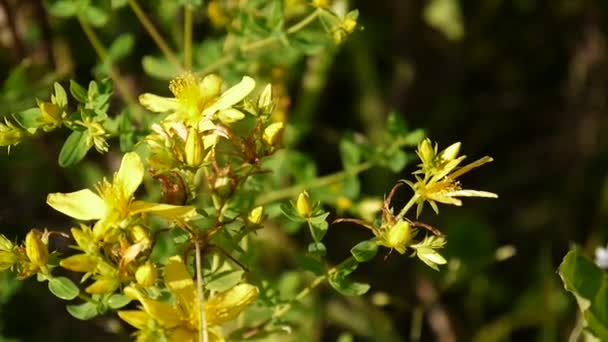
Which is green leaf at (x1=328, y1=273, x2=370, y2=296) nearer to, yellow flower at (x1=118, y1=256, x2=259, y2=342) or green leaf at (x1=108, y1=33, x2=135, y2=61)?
yellow flower at (x1=118, y1=256, x2=259, y2=342)

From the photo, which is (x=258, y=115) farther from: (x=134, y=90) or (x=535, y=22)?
(x=535, y=22)

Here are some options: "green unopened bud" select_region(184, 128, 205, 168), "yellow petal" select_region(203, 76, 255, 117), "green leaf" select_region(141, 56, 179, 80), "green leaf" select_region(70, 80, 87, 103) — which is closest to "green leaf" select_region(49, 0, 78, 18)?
"green leaf" select_region(141, 56, 179, 80)

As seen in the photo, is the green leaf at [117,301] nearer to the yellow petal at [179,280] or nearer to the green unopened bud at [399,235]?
the yellow petal at [179,280]

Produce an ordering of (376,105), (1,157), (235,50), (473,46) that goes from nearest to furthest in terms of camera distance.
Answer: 1. (235,50)
2. (1,157)
3. (376,105)
4. (473,46)

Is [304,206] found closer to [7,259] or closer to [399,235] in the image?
[399,235]

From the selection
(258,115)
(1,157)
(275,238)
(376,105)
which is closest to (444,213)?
(376,105)

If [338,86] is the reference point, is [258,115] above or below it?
above

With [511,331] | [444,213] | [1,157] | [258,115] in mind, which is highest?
[258,115]

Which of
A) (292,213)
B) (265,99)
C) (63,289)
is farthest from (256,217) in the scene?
(63,289)
